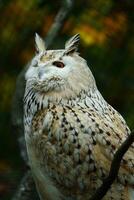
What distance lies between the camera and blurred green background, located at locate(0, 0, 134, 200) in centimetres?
1416

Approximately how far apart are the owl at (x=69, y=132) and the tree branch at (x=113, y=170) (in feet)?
1.53

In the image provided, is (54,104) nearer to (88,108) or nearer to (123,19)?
(88,108)

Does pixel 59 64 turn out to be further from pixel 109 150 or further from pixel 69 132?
pixel 109 150

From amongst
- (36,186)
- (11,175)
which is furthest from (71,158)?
(11,175)

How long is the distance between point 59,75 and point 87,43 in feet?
17.8

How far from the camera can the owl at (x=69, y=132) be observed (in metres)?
9.17

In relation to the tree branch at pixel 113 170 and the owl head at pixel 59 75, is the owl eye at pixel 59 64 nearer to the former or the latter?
the owl head at pixel 59 75

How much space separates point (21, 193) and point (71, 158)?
1228mm

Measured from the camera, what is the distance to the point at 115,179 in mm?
9148

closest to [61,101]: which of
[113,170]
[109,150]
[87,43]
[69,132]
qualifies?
[69,132]

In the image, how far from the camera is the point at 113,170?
27.6 ft

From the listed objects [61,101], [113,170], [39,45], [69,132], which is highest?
[39,45]

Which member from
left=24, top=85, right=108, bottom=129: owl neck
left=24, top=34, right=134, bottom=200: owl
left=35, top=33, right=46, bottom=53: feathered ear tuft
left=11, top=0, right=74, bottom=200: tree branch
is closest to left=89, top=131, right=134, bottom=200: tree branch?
left=24, top=34, right=134, bottom=200: owl

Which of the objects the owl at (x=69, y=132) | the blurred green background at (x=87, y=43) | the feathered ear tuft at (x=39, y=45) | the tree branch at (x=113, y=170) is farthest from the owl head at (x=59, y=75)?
the blurred green background at (x=87, y=43)
